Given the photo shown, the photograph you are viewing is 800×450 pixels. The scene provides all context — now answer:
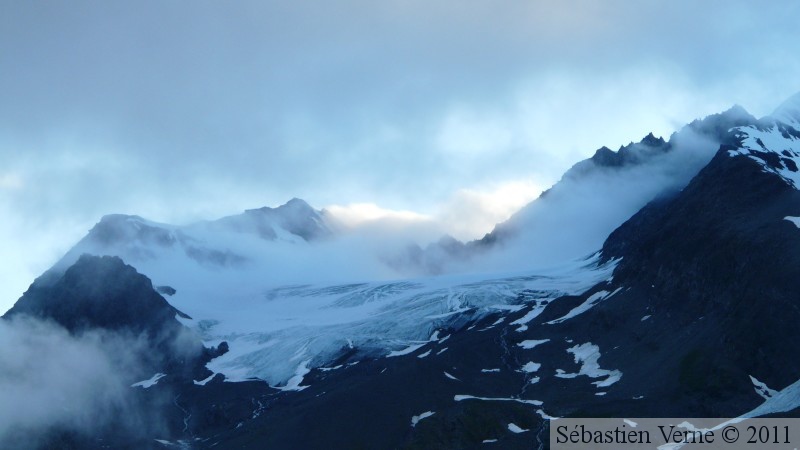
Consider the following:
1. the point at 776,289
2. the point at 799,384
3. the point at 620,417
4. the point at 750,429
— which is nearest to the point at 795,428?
the point at 750,429

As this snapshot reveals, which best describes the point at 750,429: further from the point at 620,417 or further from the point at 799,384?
the point at 620,417

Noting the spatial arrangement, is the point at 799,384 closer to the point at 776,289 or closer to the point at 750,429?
the point at 750,429

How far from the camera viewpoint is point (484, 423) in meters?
198

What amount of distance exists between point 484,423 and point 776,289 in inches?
2471

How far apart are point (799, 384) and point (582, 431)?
41.7 metres

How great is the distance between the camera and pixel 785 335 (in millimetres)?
184750

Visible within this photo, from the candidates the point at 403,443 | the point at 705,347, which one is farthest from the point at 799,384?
the point at 403,443

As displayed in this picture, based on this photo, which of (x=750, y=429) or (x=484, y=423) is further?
(x=484, y=423)

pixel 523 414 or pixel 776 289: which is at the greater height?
pixel 776 289

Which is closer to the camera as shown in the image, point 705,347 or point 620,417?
point 620,417

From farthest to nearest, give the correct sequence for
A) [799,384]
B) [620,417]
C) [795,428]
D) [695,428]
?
[620,417], [695,428], [799,384], [795,428]

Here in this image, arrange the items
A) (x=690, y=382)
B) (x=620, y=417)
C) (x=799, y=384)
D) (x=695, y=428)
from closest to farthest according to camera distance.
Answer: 1. (x=799, y=384)
2. (x=695, y=428)
3. (x=620, y=417)
4. (x=690, y=382)

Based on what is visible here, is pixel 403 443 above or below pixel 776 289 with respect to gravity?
below

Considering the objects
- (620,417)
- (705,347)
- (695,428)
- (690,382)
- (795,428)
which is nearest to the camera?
(795,428)
